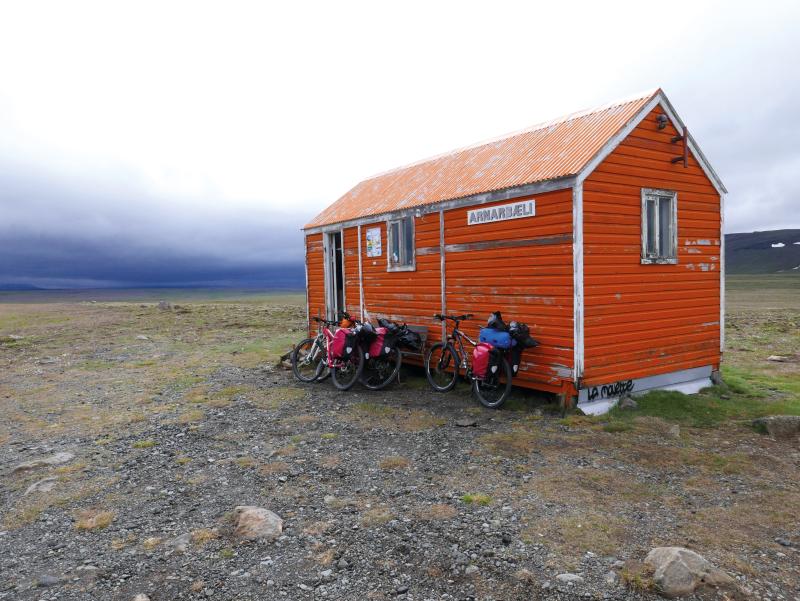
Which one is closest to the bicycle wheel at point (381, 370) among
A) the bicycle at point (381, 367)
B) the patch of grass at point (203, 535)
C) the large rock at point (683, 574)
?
the bicycle at point (381, 367)

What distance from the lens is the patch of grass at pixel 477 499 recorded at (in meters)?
5.81

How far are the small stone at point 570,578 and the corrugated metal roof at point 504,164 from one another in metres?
6.50

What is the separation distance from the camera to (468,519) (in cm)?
542

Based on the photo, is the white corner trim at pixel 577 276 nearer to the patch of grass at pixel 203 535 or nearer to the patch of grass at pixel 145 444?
the patch of grass at pixel 203 535

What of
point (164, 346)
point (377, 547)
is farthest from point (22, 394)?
point (377, 547)

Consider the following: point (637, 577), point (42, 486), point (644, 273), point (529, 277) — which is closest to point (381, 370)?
point (529, 277)

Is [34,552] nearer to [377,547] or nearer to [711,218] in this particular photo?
[377,547]

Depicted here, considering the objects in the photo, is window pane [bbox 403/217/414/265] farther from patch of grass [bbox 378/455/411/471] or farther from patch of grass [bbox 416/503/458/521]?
patch of grass [bbox 416/503/458/521]

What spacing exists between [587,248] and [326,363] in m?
6.24

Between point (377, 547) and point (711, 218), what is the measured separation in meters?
10.2

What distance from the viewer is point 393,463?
714 cm

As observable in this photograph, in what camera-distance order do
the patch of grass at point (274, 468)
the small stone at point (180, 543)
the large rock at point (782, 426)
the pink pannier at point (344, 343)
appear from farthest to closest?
1. the pink pannier at point (344, 343)
2. the large rock at point (782, 426)
3. the patch of grass at point (274, 468)
4. the small stone at point (180, 543)

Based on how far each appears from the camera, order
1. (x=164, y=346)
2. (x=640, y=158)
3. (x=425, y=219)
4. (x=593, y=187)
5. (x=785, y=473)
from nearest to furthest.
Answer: (x=785, y=473), (x=593, y=187), (x=640, y=158), (x=425, y=219), (x=164, y=346)

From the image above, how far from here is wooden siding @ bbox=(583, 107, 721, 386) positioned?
942cm
